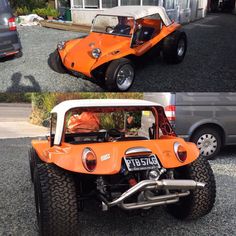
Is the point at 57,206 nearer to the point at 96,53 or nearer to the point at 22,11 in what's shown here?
the point at 96,53

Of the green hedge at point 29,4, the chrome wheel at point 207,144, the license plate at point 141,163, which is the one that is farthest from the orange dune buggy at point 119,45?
the green hedge at point 29,4

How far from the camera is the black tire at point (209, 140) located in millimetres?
5582

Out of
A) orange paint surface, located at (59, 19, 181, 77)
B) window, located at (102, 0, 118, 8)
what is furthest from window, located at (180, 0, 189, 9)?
orange paint surface, located at (59, 19, 181, 77)

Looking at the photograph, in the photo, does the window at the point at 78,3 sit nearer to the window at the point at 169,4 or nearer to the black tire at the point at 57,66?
the window at the point at 169,4

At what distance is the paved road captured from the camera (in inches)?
414

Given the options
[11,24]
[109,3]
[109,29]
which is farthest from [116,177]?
[109,3]

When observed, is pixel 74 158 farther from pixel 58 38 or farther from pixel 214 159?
pixel 58 38

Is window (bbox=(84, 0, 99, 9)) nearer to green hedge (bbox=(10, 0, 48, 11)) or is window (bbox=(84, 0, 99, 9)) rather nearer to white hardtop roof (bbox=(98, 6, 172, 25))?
green hedge (bbox=(10, 0, 48, 11))

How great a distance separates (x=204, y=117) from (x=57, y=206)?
11.9 feet

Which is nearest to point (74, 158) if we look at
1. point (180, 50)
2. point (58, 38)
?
point (180, 50)

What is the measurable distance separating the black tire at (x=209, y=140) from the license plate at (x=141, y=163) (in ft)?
9.77

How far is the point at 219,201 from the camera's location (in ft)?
12.0

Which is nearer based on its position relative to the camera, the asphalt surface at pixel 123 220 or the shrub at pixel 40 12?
the asphalt surface at pixel 123 220

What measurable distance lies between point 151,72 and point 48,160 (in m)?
3.07
